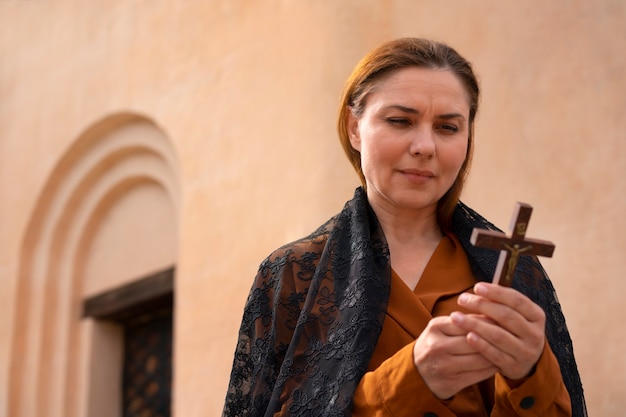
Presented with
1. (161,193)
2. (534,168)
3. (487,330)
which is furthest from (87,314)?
(487,330)

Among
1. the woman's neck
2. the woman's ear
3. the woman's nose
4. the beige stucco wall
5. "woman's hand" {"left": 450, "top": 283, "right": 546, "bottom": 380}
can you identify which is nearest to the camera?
"woman's hand" {"left": 450, "top": 283, "right": 546, "bottom": 380}

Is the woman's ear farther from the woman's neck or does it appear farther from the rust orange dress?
the rust orange dress

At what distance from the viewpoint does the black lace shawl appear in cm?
274

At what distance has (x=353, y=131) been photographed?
10.5 feet

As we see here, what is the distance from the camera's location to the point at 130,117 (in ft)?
25.1

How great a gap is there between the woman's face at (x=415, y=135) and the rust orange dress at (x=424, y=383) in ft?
0.78

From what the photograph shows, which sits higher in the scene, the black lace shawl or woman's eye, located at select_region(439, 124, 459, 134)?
woman's eye, located at select_region(439, 124, 459, 134)

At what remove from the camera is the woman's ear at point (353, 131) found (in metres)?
3.19

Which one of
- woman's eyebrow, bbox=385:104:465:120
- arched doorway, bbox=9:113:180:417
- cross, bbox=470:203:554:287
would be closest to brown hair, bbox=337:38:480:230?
woman's eyebrow, bbox=385:104:465:120

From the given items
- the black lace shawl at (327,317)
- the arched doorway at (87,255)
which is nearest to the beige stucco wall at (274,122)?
the arched doorway at (87,255)

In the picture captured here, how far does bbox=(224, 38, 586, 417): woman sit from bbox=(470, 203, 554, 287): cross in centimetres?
11

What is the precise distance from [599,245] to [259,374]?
2192 millimetres

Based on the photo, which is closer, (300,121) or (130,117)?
(300,121)

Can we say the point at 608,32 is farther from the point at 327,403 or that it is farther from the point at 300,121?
the point at 327,403
